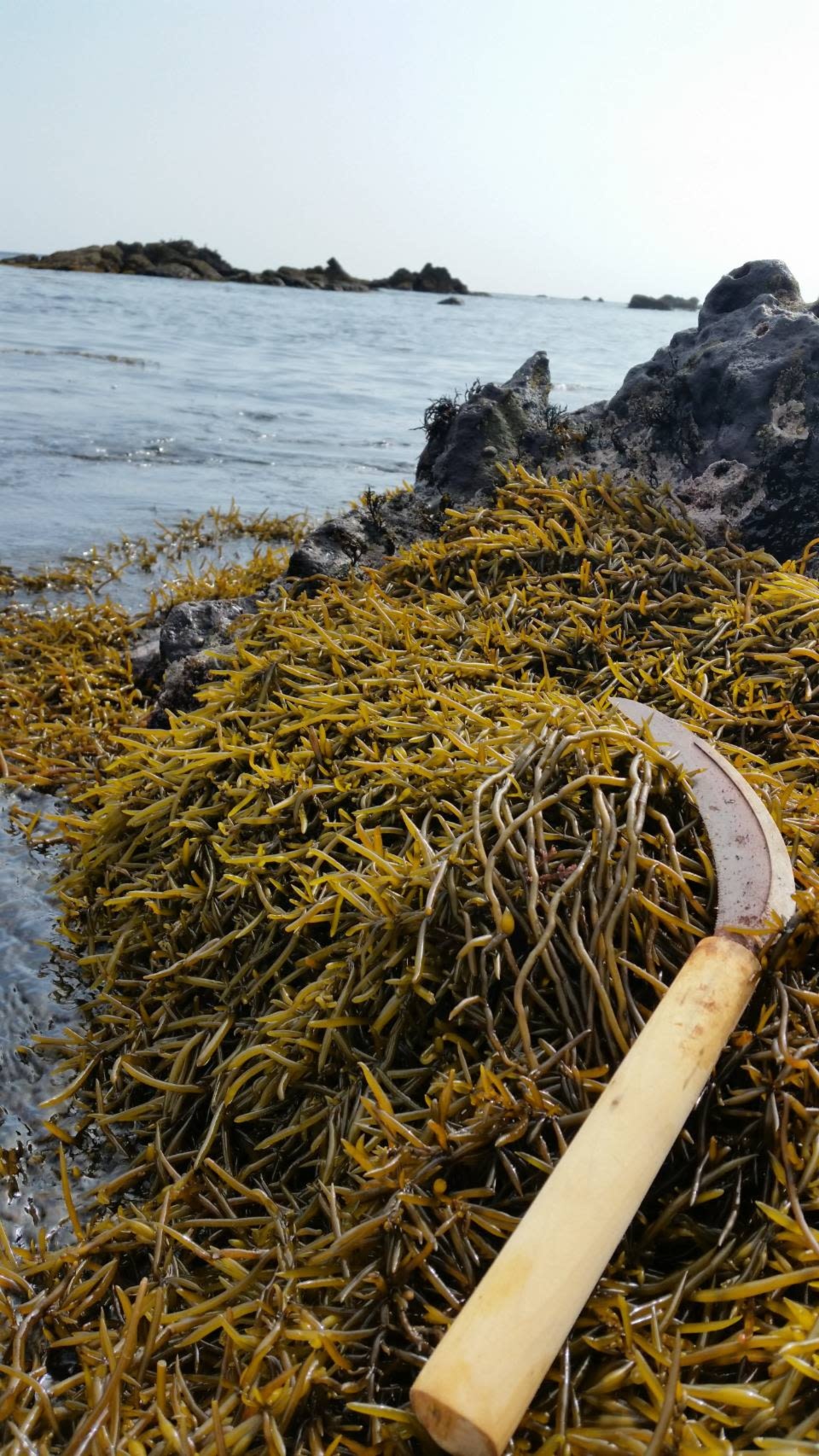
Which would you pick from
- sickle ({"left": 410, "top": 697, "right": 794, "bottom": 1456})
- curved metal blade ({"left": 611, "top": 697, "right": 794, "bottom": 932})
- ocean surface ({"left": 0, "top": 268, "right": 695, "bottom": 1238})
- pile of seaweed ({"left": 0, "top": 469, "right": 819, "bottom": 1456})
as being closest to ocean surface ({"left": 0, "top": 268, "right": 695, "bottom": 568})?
ocean surface ({"left": 0, "top": 268, "right": 695, "bottom": 1238})

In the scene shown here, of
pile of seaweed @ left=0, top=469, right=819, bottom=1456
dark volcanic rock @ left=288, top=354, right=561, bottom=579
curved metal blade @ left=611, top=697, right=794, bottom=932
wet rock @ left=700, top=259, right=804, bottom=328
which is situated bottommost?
pile of seaweed @ left=0, top=469, right=819, bottom=1456

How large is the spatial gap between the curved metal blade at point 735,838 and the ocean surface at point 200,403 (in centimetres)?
218

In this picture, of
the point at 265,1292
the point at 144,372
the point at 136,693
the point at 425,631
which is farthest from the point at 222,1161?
the point at 144,372

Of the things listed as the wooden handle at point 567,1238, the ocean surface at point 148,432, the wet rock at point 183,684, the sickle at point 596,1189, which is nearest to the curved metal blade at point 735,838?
the sickle at point 596,1189

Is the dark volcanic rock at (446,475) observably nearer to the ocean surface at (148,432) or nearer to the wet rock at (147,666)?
the wet rock at (147,666)

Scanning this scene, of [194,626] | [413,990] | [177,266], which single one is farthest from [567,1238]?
[177,266]

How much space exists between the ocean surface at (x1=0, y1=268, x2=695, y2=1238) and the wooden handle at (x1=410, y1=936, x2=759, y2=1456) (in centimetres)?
108

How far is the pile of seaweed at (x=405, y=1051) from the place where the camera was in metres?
1.21

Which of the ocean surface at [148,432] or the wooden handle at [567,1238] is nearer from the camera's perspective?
the wooden handle at [567,1238]

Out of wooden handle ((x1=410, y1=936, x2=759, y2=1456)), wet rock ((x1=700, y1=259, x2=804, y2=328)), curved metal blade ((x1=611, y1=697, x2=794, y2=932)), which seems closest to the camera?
wooden handle ((x1=410, y1=936, x2=759, y2=1456))

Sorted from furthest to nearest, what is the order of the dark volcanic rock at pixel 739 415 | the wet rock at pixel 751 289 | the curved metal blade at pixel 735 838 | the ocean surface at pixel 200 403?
1. the ocean surface at pixel 200 403
2. the wet rock at pixel 751 289
3. the dark volcanic rock at pixel 739 415
4. the curved metal blade at pixel 735 838

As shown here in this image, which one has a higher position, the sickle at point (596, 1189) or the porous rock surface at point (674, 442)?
the porous rock surface at point (674, 442)

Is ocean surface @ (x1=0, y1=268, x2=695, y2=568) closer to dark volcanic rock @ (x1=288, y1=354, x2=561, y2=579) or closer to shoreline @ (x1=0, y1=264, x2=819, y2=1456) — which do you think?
dark volcanic rock @ (x1=288, y1=354, x2=561, y2=579)

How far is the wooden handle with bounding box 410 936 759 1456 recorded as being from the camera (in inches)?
37.7
